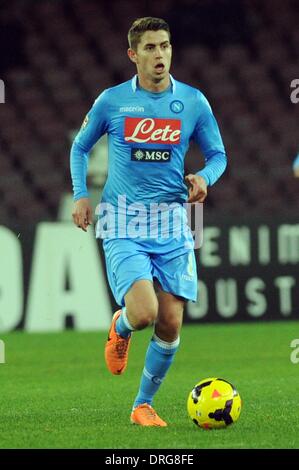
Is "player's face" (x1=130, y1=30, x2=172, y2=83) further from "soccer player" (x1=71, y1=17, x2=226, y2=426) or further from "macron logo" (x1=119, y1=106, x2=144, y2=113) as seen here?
"macron logo" (x1=119, y1=106, x2=144, y2=113)

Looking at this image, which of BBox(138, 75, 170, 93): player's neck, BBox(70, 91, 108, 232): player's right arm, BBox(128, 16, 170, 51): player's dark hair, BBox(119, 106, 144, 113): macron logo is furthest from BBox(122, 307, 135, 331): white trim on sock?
BBox(128, 16, 170, 51): player's dark hair

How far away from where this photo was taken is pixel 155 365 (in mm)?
6176

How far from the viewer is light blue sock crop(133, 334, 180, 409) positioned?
616 centimetres

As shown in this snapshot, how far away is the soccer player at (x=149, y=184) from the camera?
612 centimetres

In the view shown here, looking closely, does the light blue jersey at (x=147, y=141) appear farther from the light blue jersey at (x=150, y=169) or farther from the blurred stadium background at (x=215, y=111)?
the blurred stadium background at (x=215, y=111)

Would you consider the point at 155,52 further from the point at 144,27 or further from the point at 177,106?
the point at 177,106

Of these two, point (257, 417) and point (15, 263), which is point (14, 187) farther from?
point (257, 417)

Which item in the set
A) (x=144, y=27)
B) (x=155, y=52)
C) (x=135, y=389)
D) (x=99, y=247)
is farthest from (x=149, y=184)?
(x=99, y=247)

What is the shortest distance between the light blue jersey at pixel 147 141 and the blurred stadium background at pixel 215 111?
582 centimetres

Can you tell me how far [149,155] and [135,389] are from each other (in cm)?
224

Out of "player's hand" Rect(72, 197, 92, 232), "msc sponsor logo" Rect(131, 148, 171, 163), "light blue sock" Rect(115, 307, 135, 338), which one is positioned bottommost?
"light blue sock" Rect(115, 307, 135, 338)

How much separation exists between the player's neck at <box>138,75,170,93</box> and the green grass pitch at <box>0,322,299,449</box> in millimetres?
1709

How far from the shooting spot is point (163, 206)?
6258 mm

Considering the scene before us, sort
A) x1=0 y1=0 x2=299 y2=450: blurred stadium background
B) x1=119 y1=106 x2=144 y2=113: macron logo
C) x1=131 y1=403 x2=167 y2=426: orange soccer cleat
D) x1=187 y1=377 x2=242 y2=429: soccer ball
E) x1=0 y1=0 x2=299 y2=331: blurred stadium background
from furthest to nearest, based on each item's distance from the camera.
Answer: x1=0 y1=0 x2=299 y2=331: blurred stadium background → x1=0 y1=0 x2=299 y2=450: blurred stadium background → x1=119 y1=106 x2=144 y2=113: macron logo → x1=131 y1=403 x2=167 y2=426: orange soccer cleat → x1=187 y1=377 x2=242 y2=429: soccer ball
